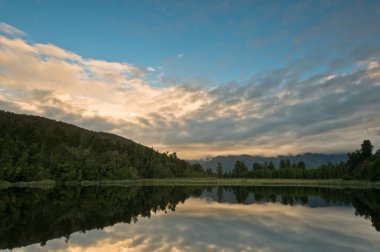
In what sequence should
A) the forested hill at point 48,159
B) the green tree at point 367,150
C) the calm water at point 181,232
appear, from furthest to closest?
the green tree at point 367,150
the forested hill at point 48,159
the calm water at point 181,232

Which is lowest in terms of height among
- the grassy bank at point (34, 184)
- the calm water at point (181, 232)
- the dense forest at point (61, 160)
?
the calm water at point (181, 232)

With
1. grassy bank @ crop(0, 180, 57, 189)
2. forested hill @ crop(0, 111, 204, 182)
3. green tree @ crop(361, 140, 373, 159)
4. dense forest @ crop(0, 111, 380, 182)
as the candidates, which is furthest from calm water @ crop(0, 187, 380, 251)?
green tree @ crop(361, 140, 373, 159)

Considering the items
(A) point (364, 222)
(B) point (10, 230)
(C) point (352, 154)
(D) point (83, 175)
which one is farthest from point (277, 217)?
(C) point (352, 154)

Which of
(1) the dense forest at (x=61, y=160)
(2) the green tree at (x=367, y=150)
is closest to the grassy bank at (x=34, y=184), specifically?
(1) the dense forest at (x=61, y=160)

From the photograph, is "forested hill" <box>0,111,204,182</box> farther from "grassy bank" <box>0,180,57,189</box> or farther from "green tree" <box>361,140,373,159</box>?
"green tree" <box>361,140,373,159</box>

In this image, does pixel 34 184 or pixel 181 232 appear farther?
pixel 34 184

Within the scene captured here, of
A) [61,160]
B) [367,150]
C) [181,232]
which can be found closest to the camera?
[181,232]

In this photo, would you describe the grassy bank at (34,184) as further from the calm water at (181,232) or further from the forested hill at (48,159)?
the calm water at (181,232)

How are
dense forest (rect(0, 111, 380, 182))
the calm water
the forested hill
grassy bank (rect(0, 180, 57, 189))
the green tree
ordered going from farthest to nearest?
the green tree, dense forest (rect(0, 111, 380, 182)), the forested hill, grassy bank (rect(0, 180, 57, 189)), the calm water

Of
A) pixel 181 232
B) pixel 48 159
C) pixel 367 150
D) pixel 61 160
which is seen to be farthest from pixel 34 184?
pixel 367 150

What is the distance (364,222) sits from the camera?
38438mm

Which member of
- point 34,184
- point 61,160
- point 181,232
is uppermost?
point 61,160

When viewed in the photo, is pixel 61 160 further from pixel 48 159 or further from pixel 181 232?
pixel 181 232

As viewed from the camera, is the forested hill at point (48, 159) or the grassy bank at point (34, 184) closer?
the grassy bank at point (34, 184)
